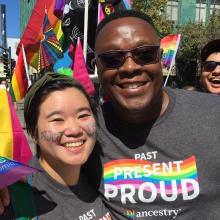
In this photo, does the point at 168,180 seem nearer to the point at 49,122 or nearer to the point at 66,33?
the point at 49,122

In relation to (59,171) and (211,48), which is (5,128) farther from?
(211,48)

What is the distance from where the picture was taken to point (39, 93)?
6.55 feet

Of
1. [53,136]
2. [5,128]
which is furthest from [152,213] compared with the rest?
[5,128]

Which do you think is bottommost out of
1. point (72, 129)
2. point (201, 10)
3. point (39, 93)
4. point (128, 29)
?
point (201, 10)

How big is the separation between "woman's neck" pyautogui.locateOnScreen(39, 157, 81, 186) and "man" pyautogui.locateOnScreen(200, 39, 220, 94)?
7.72 ft

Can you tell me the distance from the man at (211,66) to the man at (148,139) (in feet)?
6.10

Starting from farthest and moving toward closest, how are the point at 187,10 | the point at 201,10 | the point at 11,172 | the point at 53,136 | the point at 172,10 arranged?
the point at 201,10 → the point at 187,10 → the point at 172,10 → the point at 53,136 → the point at 11,172

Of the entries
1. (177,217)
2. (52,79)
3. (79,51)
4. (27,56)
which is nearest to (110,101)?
(52,79)

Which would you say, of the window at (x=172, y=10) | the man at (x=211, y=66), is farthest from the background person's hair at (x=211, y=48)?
the window at (x=172, y=10)

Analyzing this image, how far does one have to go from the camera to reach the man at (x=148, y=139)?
203 cm

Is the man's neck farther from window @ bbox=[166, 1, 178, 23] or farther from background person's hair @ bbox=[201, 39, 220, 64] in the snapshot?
window @ bbox=[166, 1, 178, 23]

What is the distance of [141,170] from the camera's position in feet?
6.81

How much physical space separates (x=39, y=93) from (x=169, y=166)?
722 mm

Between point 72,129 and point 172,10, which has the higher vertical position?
point 72,129
